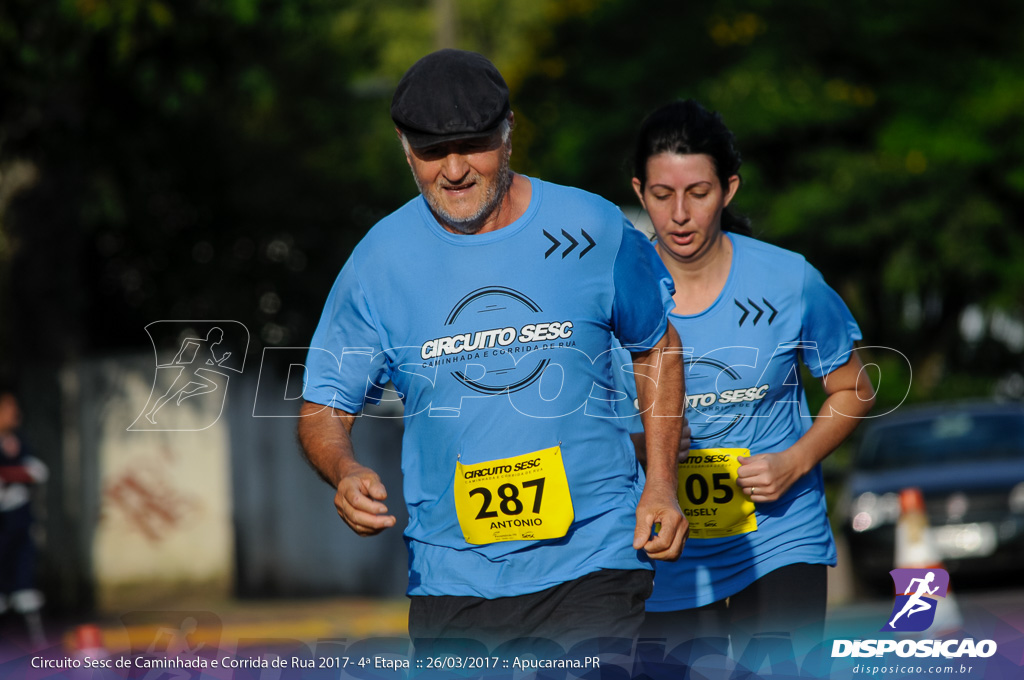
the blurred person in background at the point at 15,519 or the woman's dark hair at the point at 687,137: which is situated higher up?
the woman's dark hair at the point at 687,137

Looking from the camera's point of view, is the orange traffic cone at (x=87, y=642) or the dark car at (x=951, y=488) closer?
the orange traffic cone at (x=87, y=642)

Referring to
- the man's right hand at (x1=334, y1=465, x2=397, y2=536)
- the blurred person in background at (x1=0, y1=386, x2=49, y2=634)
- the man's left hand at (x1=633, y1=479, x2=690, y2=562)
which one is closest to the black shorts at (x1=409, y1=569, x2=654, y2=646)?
the man's left hand at (x1=633, y1=479, x2=690, y2=562)

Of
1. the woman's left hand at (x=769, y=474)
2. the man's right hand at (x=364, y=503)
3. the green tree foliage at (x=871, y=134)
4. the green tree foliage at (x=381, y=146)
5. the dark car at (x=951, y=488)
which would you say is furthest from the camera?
the green tree foliage at (x=871, y=134)

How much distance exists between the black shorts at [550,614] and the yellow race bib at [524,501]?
6.0 inches

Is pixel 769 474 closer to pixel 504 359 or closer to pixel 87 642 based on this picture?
pixel 504 359

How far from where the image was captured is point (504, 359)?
3.60 m

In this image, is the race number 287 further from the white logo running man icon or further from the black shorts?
the white logo running man icon

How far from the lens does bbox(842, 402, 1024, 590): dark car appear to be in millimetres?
11172

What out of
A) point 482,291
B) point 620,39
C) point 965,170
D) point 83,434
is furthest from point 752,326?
point 620,39

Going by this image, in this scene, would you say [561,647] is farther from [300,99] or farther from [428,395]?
[300,99]

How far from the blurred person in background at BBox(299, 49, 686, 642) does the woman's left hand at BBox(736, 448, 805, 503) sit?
75 centimetres

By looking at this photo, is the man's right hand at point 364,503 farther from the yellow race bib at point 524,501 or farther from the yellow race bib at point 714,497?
the yellow race bib at point 714,497

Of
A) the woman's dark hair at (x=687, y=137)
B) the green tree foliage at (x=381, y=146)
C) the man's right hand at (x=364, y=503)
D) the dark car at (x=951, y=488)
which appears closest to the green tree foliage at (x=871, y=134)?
the green tree foliage at (x=381, y=146)

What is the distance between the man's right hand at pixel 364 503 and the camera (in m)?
3.33
